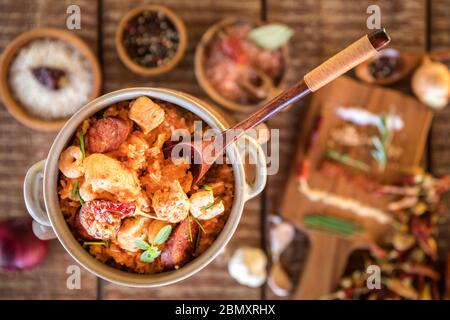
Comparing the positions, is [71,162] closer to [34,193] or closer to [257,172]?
[34,193]

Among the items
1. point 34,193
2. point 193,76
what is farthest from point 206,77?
point 34,193

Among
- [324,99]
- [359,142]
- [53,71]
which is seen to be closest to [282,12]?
[324,99]

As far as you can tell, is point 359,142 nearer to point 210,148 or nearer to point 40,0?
point 210,148

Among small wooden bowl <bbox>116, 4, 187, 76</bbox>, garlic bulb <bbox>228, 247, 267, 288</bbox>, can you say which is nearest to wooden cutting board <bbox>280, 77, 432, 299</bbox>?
garlic bulb <bbox>228, 247, 267, 288</bbox>

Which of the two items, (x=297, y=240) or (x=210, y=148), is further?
(x=297, y=240)

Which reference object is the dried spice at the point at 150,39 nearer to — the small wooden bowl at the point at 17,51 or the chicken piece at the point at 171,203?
the small wooden bowl at the point at 17,51

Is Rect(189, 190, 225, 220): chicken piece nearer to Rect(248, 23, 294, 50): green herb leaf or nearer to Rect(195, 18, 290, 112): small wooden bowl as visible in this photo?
Rect(195, 18, 290, 112): small wooden bowl
